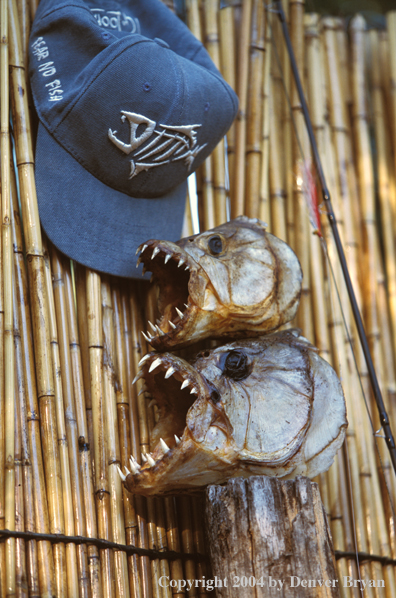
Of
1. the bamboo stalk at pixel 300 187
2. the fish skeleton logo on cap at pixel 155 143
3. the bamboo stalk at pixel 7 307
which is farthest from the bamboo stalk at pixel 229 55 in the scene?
the bamboo stalk at pixel 7 307

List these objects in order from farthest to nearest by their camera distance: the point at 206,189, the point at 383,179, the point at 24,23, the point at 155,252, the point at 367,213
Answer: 1. the point at 383,179
2. the point at 367,213
3. the point at 206,189
4. the point at 24,23
5. the point at 155,252

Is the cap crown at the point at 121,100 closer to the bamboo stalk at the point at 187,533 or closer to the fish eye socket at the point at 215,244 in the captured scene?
the fish eye socket at the point at 215,244

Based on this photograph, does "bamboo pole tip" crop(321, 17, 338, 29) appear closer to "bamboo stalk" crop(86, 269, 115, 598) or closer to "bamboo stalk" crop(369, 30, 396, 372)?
"bamboo stalk" crop(369, 30, 396, 372)

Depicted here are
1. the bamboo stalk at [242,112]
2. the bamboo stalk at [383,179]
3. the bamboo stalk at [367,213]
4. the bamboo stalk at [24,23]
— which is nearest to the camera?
the bamboo stalk at [24,23]

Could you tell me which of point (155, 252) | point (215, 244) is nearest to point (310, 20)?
point (215, 244)

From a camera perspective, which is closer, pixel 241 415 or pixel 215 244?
pixel 241 415

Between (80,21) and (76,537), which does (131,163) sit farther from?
(76,537)

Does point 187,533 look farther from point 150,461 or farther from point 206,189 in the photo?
point 206,189
